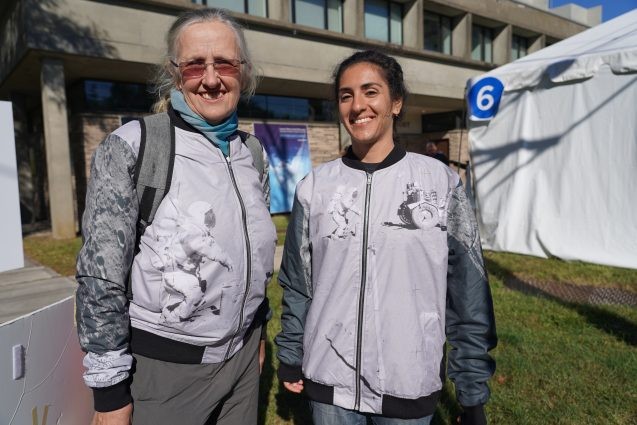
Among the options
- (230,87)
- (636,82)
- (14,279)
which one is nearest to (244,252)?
(230,87)

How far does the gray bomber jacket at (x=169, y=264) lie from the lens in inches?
51.9

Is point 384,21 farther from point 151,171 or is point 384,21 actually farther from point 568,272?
point 151,171

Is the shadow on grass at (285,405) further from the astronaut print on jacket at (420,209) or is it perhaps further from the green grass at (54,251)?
the green grass at (54,251)

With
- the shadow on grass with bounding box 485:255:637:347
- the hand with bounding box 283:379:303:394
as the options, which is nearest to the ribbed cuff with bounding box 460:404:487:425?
the hand with bounding box 283:379:303:394

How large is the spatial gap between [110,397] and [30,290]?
5.20 m

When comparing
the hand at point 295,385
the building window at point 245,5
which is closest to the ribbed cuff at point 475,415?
the hand at point 295,385

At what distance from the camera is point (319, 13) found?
1308 cm

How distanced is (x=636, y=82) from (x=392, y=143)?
5.15 m

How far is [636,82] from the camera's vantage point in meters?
5.41

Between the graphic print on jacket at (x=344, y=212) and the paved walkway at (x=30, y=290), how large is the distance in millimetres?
4249

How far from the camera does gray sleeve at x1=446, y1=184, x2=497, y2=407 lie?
1618mm

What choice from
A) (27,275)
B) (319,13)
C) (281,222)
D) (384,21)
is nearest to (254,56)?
(319,13)

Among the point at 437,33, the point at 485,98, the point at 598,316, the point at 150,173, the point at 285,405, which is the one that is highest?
the point at 437,33

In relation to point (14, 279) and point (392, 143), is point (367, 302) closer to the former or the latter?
point (392, 143)
